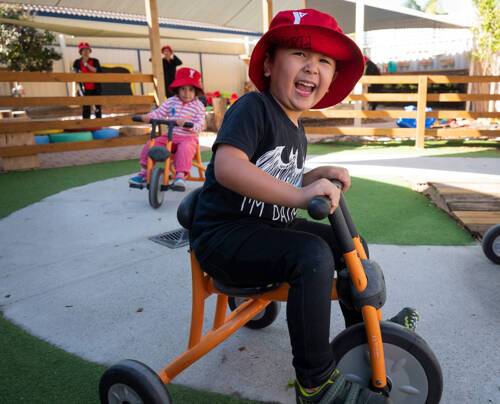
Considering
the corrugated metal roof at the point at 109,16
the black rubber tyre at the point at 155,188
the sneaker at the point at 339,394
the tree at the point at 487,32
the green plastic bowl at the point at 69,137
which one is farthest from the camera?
the corrugated metal roof at the point at 109,16

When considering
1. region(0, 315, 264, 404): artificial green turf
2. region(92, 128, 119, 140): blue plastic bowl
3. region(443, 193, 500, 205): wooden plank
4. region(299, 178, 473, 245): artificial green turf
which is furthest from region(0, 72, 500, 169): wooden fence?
region(0, 315, 264, 404): artificial green turf

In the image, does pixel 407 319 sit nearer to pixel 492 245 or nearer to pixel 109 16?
pixel 492 245

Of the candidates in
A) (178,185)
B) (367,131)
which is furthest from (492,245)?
(367,131)

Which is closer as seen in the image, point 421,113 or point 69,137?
point 421,113

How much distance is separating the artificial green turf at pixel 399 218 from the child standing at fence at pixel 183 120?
1436mm

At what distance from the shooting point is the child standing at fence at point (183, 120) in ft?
15.8

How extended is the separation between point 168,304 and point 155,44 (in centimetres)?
648

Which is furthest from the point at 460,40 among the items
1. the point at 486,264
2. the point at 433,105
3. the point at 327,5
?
the point at 486,264

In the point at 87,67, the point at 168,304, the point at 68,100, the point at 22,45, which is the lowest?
the point at 168,304

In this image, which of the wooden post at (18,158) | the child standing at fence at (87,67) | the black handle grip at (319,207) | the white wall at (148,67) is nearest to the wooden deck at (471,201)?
the black handle grip at (319,207)

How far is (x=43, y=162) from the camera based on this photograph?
727 cm

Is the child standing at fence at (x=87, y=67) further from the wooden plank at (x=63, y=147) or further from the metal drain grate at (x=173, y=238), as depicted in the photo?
the metal drain grate at (x=173, y=238)

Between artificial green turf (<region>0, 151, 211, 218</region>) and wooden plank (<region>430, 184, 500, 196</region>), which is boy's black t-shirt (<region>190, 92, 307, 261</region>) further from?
artificial green turf (<region>0, 151, 211, 218</region>)

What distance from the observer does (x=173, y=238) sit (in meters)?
3.57
